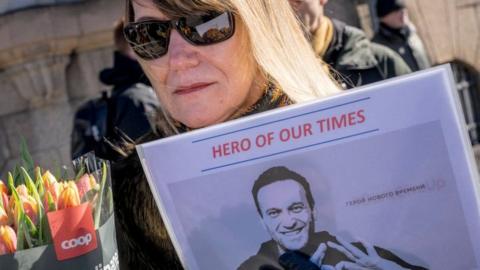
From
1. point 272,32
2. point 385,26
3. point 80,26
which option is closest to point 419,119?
point 272,32

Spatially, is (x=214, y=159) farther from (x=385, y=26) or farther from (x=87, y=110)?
(x=385, y=26)

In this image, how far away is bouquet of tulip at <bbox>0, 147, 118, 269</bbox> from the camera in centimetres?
128

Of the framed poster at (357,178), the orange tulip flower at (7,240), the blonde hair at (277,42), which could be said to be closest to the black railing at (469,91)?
the blonde hair at (277,42)

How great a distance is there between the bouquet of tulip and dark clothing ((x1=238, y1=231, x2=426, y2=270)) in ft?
0.74

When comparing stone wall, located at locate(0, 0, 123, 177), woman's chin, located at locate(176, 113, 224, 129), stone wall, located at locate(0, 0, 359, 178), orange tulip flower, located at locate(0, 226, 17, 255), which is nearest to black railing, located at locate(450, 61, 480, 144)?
stone wall, located at locate(0, 0, 359, 178)

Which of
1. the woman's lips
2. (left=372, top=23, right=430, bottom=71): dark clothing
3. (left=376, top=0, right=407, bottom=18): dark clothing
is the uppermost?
the woman's lips

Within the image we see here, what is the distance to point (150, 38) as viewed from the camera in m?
1.66

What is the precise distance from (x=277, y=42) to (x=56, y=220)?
59 centimetres

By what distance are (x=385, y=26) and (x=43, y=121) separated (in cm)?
300

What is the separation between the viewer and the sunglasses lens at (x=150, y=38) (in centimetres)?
164

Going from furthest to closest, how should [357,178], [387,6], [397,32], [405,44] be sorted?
[387,6]
[397,32]
[405,44]
[357,178]

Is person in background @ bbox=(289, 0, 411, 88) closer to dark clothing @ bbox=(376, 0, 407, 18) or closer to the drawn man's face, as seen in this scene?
dark clothing @ bbox=(376, 0, 407, 18)

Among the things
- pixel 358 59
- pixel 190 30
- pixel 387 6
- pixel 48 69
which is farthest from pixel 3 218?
pixel 48 69

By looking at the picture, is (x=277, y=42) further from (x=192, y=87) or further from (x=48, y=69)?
(x=48, y=69)
